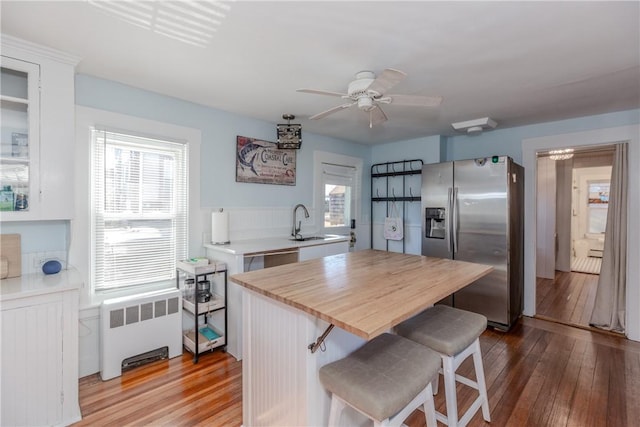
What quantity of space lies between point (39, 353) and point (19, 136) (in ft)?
4.29

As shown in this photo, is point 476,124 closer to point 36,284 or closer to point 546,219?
point 546,219

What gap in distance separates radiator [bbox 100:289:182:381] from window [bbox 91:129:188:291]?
255mm

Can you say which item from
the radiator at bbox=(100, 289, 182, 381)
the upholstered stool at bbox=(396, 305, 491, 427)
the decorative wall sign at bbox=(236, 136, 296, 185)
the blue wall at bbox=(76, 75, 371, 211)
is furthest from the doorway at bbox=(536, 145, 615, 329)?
the radiator at bbox=(100, 289, 182, 381)

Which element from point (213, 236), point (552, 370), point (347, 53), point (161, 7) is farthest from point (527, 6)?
point (213, 236)

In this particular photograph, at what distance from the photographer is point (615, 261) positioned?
309 centimetres

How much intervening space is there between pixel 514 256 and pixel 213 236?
3.14 metres

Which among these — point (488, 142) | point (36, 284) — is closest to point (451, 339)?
point (36, 284)

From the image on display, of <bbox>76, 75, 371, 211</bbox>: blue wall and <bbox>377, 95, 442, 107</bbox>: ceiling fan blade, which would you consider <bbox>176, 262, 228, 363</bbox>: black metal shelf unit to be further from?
<bbox>377, 95, 442, 107</bbox>: ceiling fan blade

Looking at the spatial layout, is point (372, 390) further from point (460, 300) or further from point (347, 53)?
point (460, 300)

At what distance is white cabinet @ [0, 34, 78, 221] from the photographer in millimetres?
1772

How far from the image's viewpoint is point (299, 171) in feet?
12.3

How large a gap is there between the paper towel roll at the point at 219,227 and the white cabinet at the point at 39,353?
116cm

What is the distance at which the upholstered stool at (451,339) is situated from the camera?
1494 mm

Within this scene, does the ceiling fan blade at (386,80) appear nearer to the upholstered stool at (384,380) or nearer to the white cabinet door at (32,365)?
the upholstered stool at (384,380)
